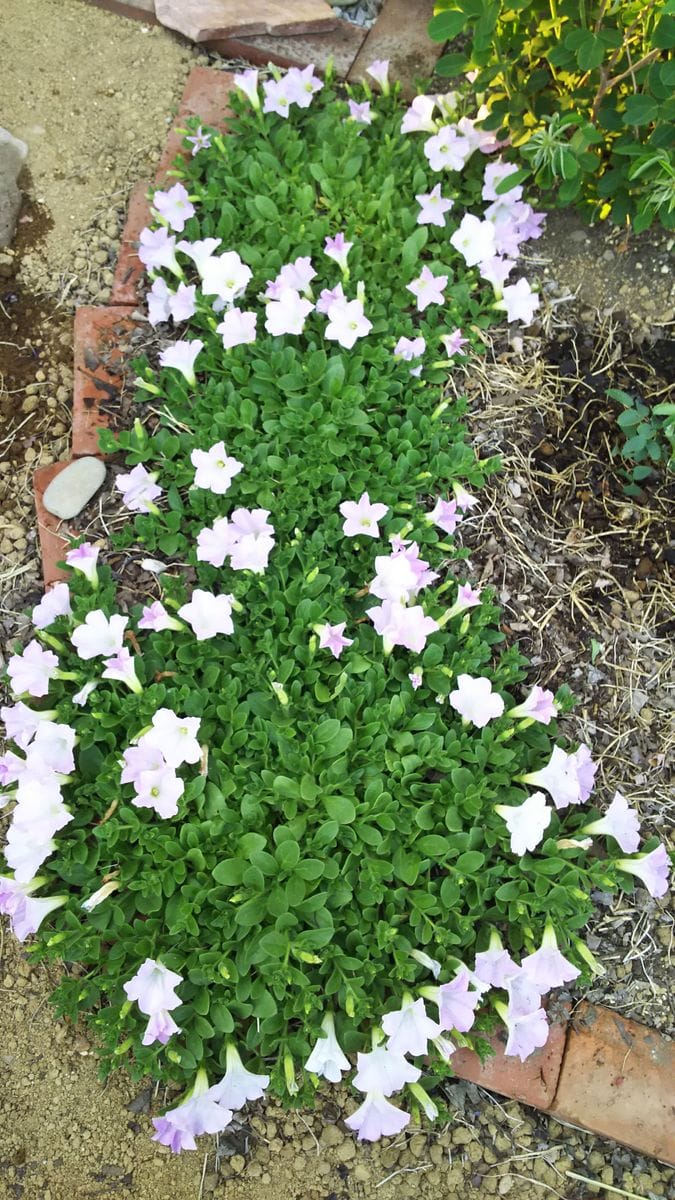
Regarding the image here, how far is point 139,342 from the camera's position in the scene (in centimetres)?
290

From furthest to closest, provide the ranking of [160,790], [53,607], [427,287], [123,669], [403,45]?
[403,45]
[427,287]
[53,607]
[123,669]
[160,790]

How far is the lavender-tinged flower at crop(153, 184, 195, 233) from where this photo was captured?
2.86m

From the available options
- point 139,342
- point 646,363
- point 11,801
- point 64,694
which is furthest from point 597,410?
point 11,801

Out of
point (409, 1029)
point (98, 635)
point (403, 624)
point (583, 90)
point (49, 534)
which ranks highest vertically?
point (583, 90)

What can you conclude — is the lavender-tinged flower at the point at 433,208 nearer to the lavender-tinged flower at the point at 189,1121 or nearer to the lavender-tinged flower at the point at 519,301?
the lavender-tinged flower at the point at 519,301

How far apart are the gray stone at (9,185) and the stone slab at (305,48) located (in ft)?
2.95

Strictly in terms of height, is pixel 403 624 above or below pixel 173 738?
above

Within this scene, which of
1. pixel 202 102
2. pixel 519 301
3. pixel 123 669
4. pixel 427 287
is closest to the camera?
pixel 123 669

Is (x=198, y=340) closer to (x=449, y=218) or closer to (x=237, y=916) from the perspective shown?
(x=449, y=218)

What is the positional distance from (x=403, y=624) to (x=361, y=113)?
1939mm

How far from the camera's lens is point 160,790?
2115 mm

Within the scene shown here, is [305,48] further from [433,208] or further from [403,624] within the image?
[403,624]

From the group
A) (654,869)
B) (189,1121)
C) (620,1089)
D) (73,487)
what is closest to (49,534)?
(73,487)

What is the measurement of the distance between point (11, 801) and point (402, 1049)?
1242 millimetres
